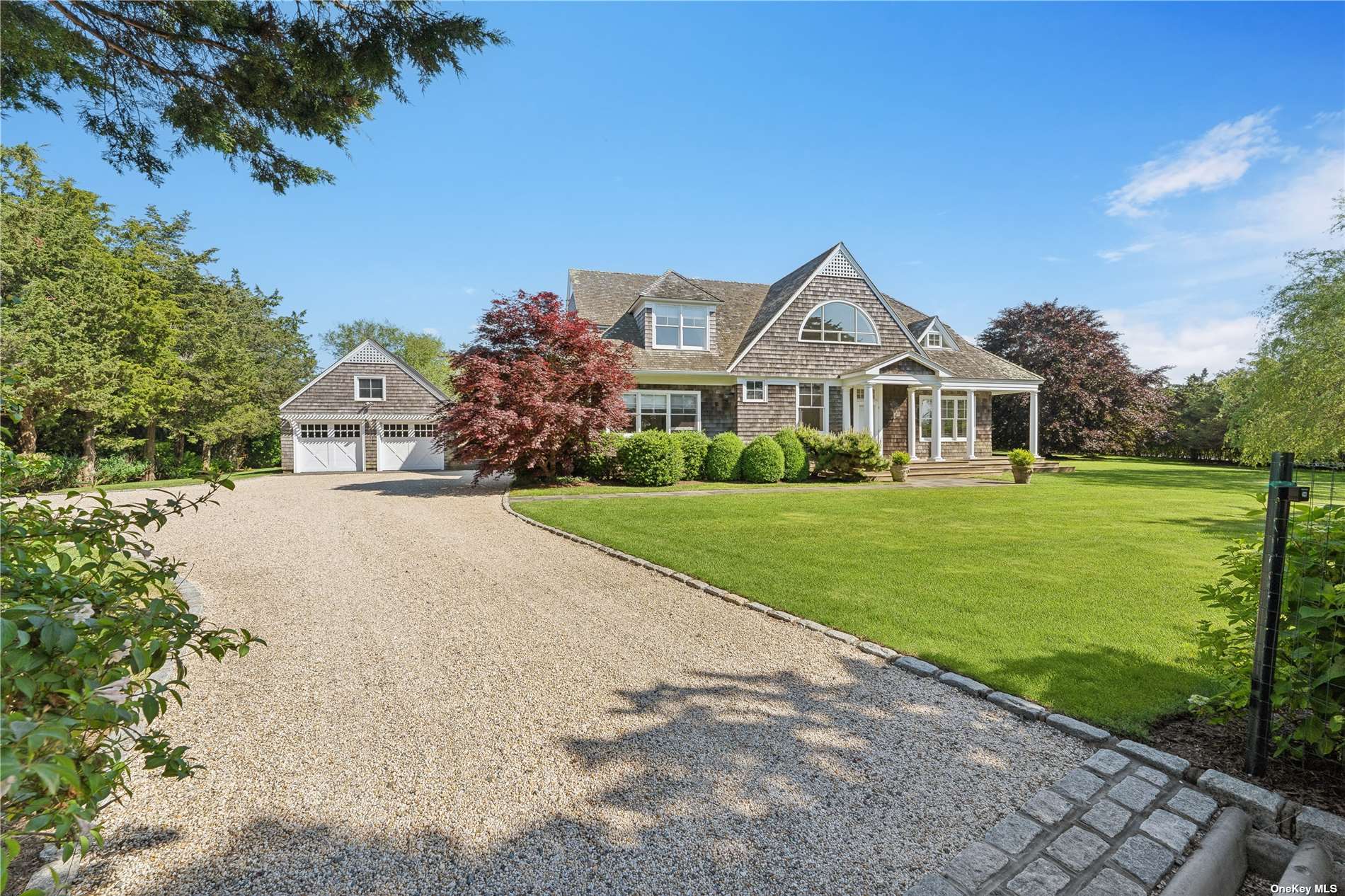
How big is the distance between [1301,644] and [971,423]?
19.5m

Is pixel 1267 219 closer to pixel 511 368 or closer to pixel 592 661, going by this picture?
pixel 592 661

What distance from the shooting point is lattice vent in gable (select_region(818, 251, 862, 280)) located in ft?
66.7

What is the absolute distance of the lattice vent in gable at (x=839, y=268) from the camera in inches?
800

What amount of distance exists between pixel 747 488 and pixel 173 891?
14.0 meters

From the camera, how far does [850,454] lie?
17.0 meters

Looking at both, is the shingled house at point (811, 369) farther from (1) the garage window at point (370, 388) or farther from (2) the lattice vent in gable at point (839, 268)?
(1) the garage window at point (370, 388)

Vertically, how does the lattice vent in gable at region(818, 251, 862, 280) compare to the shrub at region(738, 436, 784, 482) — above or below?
above

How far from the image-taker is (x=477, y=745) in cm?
314

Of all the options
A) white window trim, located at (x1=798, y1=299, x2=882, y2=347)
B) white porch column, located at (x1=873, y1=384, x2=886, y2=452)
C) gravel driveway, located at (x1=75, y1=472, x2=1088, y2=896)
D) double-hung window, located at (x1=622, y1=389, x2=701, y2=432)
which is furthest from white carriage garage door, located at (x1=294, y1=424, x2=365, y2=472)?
gravel driveway, located at (x1=75, y1=472, x2=1088, y2=896)

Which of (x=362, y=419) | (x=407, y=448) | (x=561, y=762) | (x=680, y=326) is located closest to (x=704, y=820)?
(x=561, y=762)

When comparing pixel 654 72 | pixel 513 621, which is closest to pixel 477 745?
pixel 513 621

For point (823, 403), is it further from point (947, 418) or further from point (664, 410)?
point (664, 410)

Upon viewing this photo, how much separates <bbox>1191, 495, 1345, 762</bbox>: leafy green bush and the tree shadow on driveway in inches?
38.2

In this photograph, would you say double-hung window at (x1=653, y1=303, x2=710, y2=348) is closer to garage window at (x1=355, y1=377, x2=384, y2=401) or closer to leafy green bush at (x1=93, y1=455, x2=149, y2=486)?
garage window at (x1=355, y1=377, x2=384, y2=401)
